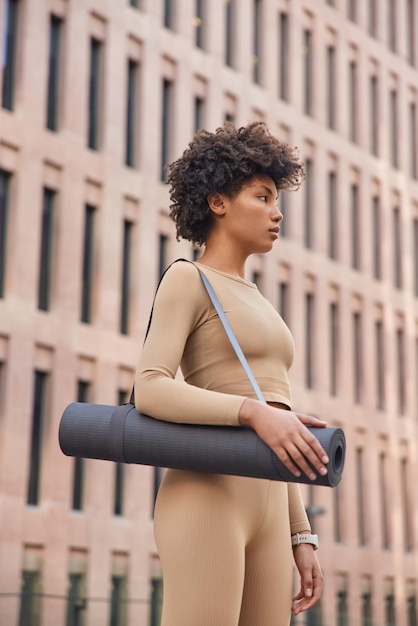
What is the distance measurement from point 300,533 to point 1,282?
70.1 ft

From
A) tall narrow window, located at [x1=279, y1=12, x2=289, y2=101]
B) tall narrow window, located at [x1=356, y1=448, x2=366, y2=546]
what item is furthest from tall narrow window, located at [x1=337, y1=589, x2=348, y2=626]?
tall narrow window, located at [x1=279, y1=12, x2=289, y2=101]

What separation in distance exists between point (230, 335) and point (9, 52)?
76.4 feet

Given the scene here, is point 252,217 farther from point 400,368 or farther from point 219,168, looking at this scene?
point 400,368

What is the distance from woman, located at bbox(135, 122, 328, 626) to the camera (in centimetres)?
339

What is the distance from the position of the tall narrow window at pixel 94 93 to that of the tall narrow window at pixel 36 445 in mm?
5469

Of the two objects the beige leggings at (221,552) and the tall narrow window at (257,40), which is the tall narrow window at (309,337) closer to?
the tall narrow window at (257,40)

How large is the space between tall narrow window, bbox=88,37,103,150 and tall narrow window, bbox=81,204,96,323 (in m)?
1.53

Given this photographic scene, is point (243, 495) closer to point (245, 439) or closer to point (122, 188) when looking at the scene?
point (245, 439)

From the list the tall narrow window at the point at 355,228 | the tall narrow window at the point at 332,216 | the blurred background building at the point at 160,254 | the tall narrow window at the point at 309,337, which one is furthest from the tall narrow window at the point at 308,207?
the tall narrow window at the point at 355,228

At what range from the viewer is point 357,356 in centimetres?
3778

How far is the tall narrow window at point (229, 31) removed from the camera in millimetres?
33281

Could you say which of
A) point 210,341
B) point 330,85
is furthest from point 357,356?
point 210,341

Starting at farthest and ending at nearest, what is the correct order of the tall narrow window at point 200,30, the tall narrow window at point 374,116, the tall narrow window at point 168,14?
the tall narrow window at point 374,116 < the tall narrow window at point 200,30 < the tall narrow window at point 168,14

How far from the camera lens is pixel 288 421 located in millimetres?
3268
